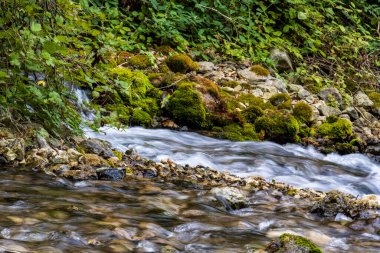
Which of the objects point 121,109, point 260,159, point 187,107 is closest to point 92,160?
point 121,109

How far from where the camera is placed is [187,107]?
775 cm

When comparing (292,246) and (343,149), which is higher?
(292,246)

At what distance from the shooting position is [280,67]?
10992 mm

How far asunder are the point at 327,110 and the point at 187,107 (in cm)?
297

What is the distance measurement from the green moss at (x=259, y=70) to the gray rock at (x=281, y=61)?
0.90 meters

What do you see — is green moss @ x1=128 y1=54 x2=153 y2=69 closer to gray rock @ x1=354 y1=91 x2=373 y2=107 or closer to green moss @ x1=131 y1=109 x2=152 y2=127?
green moss @ x1=131 y1=109 x2=152 y2=127

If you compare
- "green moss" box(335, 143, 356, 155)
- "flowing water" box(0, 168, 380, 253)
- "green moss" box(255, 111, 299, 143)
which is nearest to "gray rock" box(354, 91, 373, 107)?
"green moss" box(335, 143, 356, 155)

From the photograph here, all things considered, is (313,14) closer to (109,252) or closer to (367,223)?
(367,223)

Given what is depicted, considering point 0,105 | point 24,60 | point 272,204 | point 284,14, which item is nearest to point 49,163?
point 0,105

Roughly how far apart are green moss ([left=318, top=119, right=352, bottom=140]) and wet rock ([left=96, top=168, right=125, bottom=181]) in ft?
15.7

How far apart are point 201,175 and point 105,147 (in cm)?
102

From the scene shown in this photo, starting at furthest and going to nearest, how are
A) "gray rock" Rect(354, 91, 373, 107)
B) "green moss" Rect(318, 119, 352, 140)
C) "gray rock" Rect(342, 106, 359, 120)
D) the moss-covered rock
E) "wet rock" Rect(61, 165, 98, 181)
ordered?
"gray rock" Rect(354, 91, 373, 107) < "gray rock" Rect(342, 106, 359, 120) < "green moss" Rect(318, 119, 352, 140) < "wet rock" Rect(61, 165, 98, 181) < the moss-covered rock

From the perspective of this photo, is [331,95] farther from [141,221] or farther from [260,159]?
[141,221]

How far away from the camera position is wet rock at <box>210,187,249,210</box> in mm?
4172
